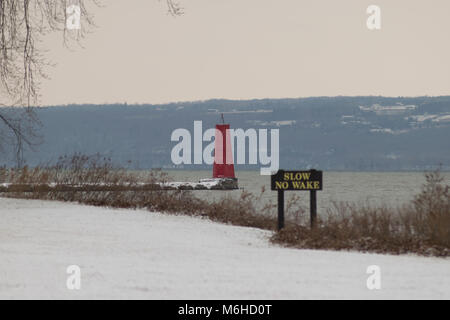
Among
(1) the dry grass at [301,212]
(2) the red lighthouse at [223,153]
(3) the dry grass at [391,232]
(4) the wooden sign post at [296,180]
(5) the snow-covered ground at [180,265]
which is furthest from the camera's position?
(2) the red lighthouse at [223,153]

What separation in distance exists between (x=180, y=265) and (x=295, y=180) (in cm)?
604

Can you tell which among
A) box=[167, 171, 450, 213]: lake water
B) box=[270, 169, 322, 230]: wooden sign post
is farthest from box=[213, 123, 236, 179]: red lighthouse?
box=[270, 169, 322, 230]: wooden sign post

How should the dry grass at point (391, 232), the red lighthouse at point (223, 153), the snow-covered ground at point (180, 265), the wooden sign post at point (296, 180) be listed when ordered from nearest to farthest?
1. the snow-covered ground at point (180, 265)
2. the dry grass at point (391, 232)
3. the wooden sign post at point (296, 180)
4. the red lighthouse at point (223, 153)

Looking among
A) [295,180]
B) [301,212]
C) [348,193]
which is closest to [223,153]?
[301,212]

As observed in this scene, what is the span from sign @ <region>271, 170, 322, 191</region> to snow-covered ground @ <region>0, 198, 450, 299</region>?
1.20 m

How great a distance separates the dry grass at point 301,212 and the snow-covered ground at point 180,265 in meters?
0.81

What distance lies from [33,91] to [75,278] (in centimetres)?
974

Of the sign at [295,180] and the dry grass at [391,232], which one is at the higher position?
the sign at [295,180]

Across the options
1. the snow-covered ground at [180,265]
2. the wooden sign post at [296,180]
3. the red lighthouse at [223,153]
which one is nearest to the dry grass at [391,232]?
the snow-covered ground at [180,265]

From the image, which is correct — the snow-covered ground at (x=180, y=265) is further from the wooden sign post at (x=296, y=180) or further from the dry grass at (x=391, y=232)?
the wooden sign post at (x=296, y=180)

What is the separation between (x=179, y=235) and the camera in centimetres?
1561

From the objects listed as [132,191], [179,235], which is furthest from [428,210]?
[132,191]

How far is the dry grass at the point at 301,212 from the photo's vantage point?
14156mm
